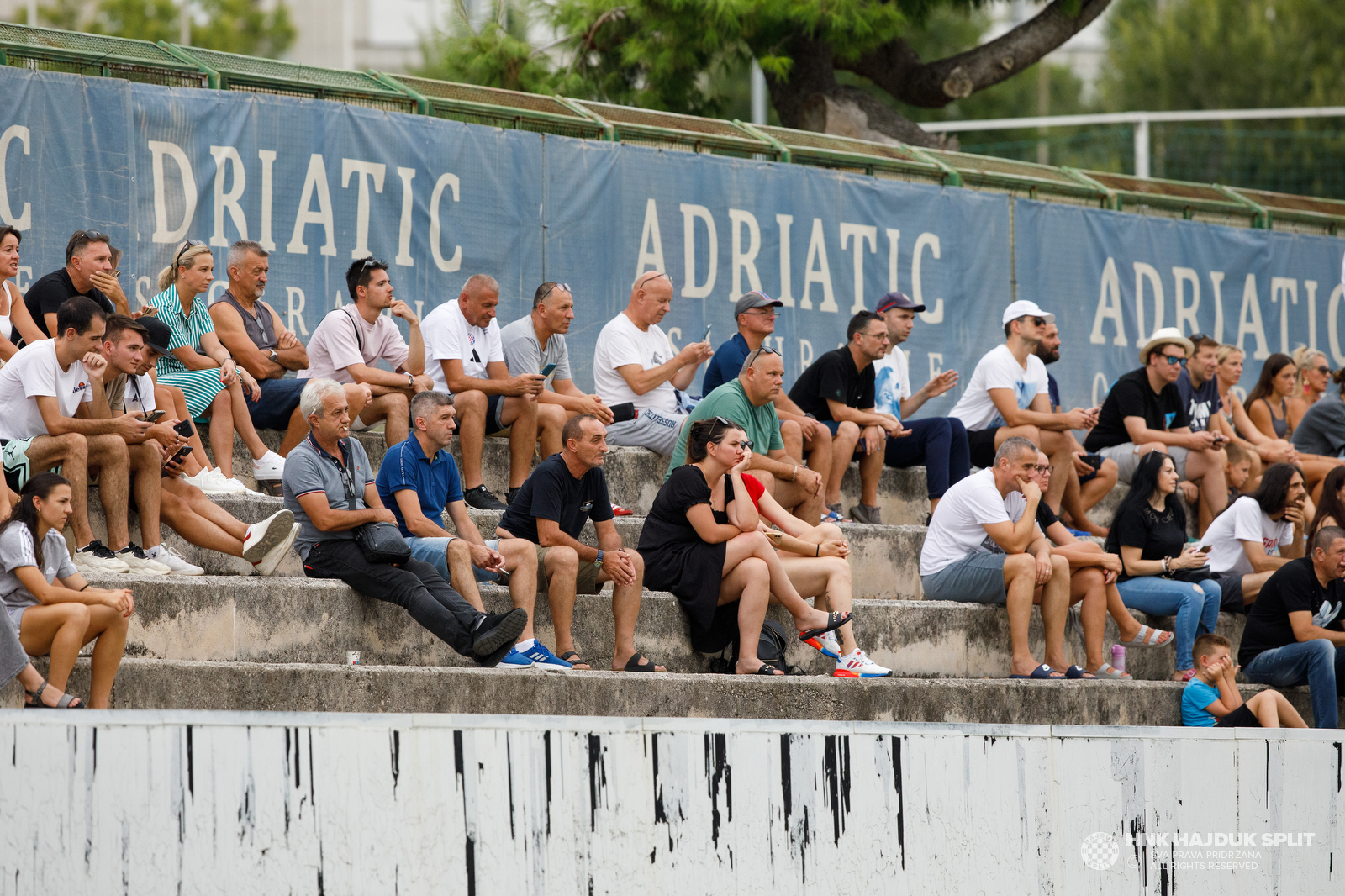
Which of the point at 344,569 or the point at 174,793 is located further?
the point at 344,569

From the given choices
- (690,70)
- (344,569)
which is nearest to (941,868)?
(344,569)

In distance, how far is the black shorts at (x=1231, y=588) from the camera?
8.73 metres

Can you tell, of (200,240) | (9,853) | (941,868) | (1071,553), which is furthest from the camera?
(200,240)

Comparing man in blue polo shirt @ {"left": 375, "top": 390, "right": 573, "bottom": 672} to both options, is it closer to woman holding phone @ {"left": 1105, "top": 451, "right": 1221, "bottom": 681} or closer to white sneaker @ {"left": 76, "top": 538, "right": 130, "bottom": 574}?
white sneaker @ {"left": 76, "top": 538, "right": 130, "bottom": 574}

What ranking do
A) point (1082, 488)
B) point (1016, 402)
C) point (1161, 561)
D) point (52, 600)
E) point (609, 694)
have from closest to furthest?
1. point (52, 600)
2. point (609, 694)
3. point (1161, 561)
4. point (1016, 402)
5. point (1082, 488)

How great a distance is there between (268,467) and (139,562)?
1426mm

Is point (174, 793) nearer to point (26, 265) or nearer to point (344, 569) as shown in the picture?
point (344, 569)

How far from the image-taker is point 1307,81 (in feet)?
95.7

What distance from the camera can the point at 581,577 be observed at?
23.3ft

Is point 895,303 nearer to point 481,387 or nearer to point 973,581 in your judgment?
point 973,581

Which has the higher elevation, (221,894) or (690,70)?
(690,70)

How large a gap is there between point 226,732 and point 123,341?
357cm

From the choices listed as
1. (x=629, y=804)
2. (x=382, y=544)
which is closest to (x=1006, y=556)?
(x=382, y=544)

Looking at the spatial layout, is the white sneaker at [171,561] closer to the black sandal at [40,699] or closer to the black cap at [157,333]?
the black cap at [157,333]
